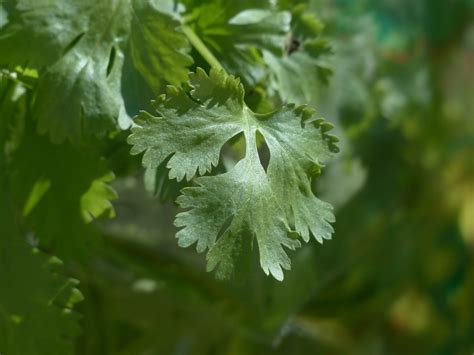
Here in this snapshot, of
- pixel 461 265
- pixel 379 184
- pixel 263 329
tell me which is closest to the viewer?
pixel 263 329

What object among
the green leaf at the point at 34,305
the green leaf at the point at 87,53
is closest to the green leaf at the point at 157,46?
the green leaf at the point at 87,53

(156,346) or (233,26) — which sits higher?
(233,26)

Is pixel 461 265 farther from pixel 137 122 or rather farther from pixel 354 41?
pixel 137 122

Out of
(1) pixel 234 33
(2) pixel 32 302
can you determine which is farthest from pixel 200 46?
(2) pixel 32 302

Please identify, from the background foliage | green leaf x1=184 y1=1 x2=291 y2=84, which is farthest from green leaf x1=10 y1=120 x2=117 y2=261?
green leaf x1=184 y1=1 x2=291 y2=84

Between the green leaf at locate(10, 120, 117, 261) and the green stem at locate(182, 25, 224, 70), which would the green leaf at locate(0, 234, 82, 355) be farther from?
the green stem at locate(182, 25, 224, 70)

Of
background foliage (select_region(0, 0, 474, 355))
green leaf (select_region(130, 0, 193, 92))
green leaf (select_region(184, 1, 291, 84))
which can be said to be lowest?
background foliage (select_region(0, 0, 474, 355))

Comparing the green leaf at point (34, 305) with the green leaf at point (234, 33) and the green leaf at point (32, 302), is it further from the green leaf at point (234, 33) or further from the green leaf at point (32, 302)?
A: the green leaf at point (234, 33)

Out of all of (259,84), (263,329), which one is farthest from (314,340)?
(259,84)
